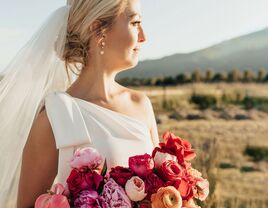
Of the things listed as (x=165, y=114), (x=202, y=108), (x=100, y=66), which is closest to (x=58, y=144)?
(x=100, y=66)

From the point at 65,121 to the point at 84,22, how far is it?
47 centimetres

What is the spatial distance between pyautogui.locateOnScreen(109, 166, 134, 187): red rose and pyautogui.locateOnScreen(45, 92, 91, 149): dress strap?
283 millimetres

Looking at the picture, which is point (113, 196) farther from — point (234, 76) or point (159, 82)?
point (234, 76)

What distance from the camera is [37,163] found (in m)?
2.71

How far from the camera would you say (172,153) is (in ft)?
8.66

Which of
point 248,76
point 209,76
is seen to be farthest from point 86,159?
point 248,76

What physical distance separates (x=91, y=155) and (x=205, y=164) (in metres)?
3.22

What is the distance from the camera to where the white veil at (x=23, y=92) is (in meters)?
3.03

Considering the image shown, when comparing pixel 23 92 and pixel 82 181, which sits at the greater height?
pixel 23 92

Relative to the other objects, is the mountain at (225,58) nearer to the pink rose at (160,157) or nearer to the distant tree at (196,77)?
the distant tree at (196,77)

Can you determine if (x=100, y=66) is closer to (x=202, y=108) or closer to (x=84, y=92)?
(x=84, y=92)

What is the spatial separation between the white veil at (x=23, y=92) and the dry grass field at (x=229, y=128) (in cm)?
684

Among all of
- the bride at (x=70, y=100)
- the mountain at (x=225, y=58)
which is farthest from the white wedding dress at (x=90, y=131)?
the mountain at (x=225, y=58)

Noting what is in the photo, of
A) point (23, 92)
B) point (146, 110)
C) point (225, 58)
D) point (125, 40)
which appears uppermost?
point (125, 40)
